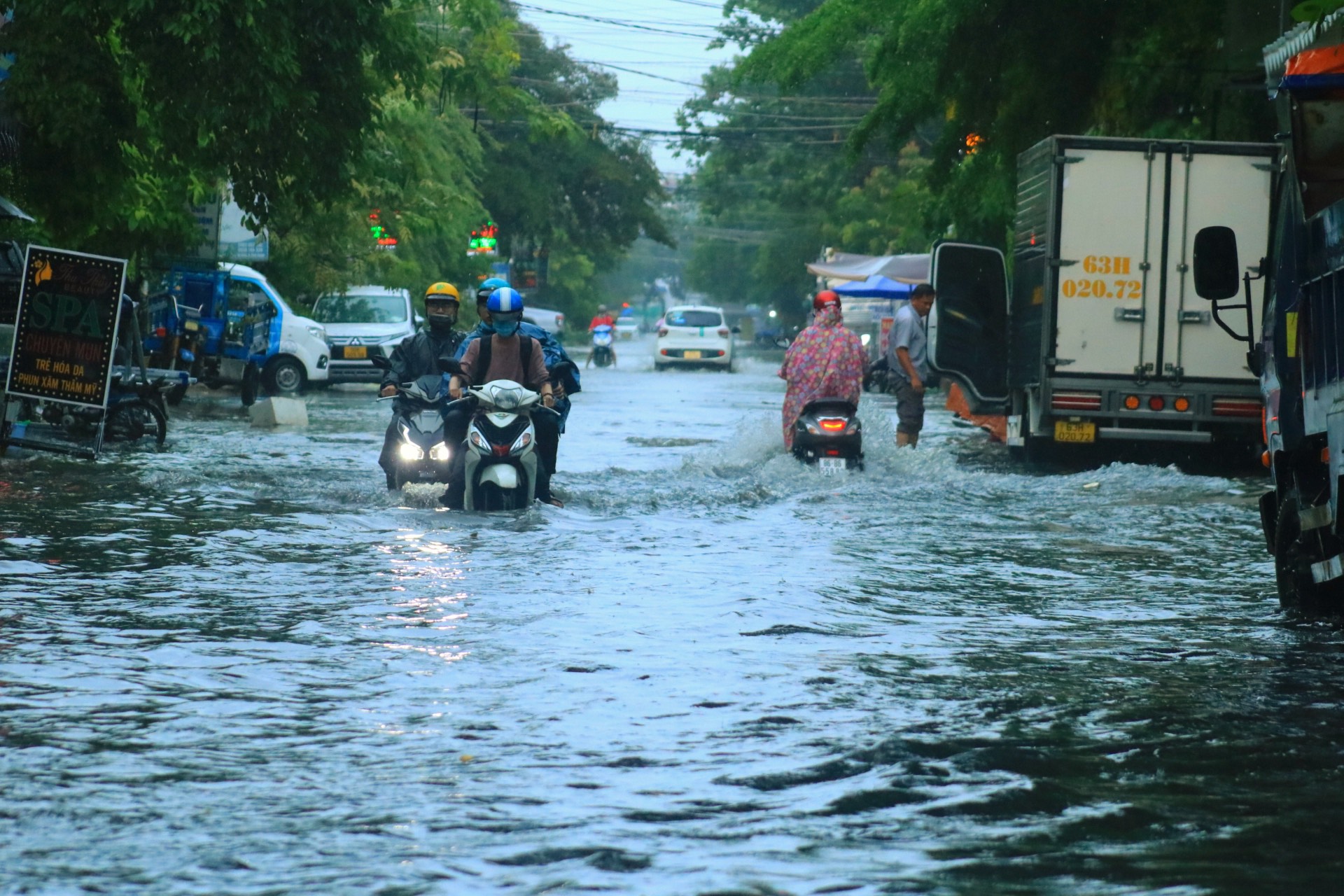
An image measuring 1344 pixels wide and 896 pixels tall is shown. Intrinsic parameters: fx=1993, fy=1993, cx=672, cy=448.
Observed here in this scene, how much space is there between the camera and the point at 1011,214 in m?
24.8

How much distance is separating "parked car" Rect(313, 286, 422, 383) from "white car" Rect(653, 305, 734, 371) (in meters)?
14.3

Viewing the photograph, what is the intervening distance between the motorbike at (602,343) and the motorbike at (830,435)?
36.3m

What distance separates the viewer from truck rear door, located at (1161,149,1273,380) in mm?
17547

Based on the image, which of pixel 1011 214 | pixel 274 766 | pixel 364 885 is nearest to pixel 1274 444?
pixel 274 766

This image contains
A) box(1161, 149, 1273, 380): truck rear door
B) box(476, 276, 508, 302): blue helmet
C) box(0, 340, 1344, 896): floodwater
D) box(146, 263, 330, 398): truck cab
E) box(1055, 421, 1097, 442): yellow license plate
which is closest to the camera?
box(0, 340, 1344, 896): floodwater

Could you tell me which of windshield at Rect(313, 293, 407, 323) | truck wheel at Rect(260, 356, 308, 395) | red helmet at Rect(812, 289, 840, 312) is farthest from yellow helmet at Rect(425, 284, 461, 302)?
windshield at Rect(313, 293, 407, 323)

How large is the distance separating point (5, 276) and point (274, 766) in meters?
14.5

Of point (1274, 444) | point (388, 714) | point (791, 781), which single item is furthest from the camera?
point (1274, 444)

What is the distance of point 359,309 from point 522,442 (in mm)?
24005

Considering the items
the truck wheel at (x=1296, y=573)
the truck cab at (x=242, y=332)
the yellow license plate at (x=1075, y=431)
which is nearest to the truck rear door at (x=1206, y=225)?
the yellow license plate at (x=1075, y=431)

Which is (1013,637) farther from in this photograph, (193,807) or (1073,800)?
(193,807)

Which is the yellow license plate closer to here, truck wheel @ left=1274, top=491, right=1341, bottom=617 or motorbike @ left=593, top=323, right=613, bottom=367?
truck wheel @ left=1274, top=491, right=1341, bottom=617

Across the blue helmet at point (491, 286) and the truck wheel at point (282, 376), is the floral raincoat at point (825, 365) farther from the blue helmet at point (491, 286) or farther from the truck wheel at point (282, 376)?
the truck wheel at point (282, 376)

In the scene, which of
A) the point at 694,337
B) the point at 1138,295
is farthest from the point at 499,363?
the point at 694,337
